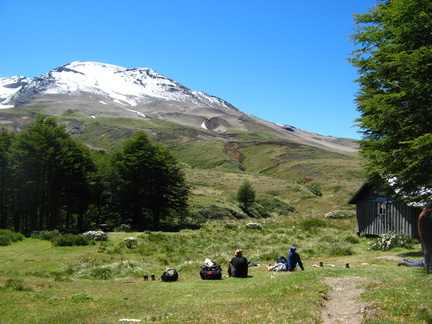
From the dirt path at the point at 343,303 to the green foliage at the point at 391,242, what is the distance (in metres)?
12.4

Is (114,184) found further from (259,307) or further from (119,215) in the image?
(259,307)

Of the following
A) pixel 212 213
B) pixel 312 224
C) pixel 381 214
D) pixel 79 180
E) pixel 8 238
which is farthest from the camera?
pixel 212 213

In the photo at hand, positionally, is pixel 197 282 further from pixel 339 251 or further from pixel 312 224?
pixel 312 224

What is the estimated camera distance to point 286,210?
230ft

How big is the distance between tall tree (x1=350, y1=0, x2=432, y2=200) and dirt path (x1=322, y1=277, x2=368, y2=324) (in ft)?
15.5

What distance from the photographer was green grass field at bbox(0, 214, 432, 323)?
892cm

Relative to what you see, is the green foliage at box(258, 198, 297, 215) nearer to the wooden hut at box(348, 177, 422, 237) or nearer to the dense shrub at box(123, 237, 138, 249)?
the wooden hut at box(348, 177, 422, 237)

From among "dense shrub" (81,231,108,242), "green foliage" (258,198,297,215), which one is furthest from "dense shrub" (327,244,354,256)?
"green foliage" (258,198,297,215)

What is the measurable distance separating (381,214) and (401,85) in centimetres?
1808

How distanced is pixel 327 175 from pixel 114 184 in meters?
81.8

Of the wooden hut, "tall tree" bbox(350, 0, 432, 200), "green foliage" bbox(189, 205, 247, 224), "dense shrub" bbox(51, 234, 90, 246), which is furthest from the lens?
"green foliage" bbox(189, 205, 247, 224)

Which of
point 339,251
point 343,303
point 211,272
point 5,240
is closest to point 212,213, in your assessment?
point 5,240

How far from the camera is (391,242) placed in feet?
75.4

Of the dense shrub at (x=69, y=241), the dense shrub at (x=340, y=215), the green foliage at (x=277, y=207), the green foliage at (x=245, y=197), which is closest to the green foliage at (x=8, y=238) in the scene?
the dense shrub at (x=69, y=241)
